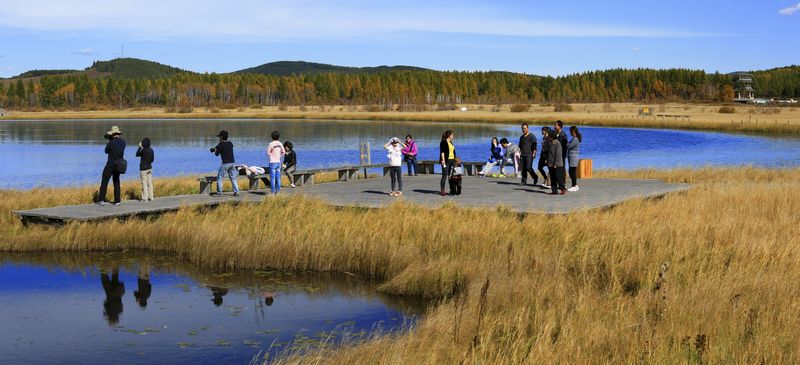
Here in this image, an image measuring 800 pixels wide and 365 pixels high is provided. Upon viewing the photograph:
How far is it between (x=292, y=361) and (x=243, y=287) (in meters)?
5.42

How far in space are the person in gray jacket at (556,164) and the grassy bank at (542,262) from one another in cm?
237

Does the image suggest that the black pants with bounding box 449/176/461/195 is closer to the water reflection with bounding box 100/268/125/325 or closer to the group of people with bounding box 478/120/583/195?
the group of people with bounding box 478/120/583/195

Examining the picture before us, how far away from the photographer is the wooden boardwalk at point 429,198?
56.1ft

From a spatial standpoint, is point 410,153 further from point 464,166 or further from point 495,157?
point 464,166

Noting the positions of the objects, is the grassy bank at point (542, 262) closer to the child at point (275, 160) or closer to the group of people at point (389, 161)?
the group of people at point (389, 161)

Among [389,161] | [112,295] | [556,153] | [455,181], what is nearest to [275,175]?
[389,161]

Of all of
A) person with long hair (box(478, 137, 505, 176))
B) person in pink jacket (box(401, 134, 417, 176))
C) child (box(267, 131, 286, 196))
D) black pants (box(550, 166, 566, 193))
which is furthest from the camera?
person with long hair (box(478, 137, 505, 176))

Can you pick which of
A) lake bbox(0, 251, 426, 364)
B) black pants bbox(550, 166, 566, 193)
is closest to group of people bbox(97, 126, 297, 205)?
lake bbox(0, 251, 426, 364)

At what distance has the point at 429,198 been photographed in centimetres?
1936

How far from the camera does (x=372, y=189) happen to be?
2178 centimetres

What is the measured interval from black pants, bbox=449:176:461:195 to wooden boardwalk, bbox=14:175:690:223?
190mm

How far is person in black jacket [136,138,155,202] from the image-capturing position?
18.8 metres

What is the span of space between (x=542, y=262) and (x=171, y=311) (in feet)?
16.8

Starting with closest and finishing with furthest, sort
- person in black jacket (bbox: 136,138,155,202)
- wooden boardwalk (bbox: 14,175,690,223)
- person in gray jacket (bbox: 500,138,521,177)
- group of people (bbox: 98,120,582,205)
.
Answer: wooden boardwalk (bbox: 14,175,690,223), group of people (bbox: 98,120,582,205), person in black jacket (bbox: 136,138,155,202), person in gray jacket (bbox: 500,138,521,177)
